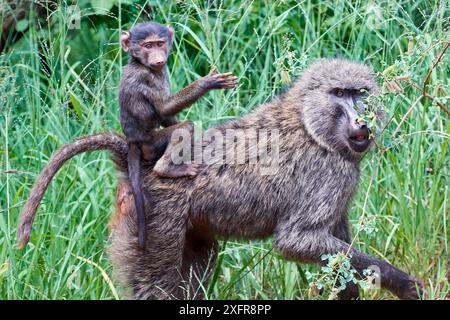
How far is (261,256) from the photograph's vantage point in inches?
211

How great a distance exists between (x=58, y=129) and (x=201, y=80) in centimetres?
142

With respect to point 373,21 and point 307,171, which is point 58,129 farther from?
point 373,21

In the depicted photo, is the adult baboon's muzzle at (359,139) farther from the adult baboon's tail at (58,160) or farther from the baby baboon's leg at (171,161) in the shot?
the adult baboon's tail at (58,160)

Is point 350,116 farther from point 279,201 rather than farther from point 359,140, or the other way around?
point 279,201

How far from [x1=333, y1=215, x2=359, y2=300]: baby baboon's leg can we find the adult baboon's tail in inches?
45.1

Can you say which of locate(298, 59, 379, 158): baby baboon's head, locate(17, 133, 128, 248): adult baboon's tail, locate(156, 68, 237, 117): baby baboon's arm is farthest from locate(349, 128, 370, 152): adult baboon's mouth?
locate(17, 133, 128, 248): adult baboon's tail

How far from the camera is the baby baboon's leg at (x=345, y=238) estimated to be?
484 centimetres

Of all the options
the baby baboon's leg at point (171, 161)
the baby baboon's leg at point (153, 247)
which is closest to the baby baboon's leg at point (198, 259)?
the baby baboon's leg at point (153, 247)

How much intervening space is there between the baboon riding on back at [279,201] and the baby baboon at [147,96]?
0.48 ft

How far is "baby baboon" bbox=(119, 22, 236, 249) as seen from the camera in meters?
4.44

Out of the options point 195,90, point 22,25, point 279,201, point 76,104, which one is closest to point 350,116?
point 279,201

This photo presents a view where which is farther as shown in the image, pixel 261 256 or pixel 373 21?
pixel 373 21
